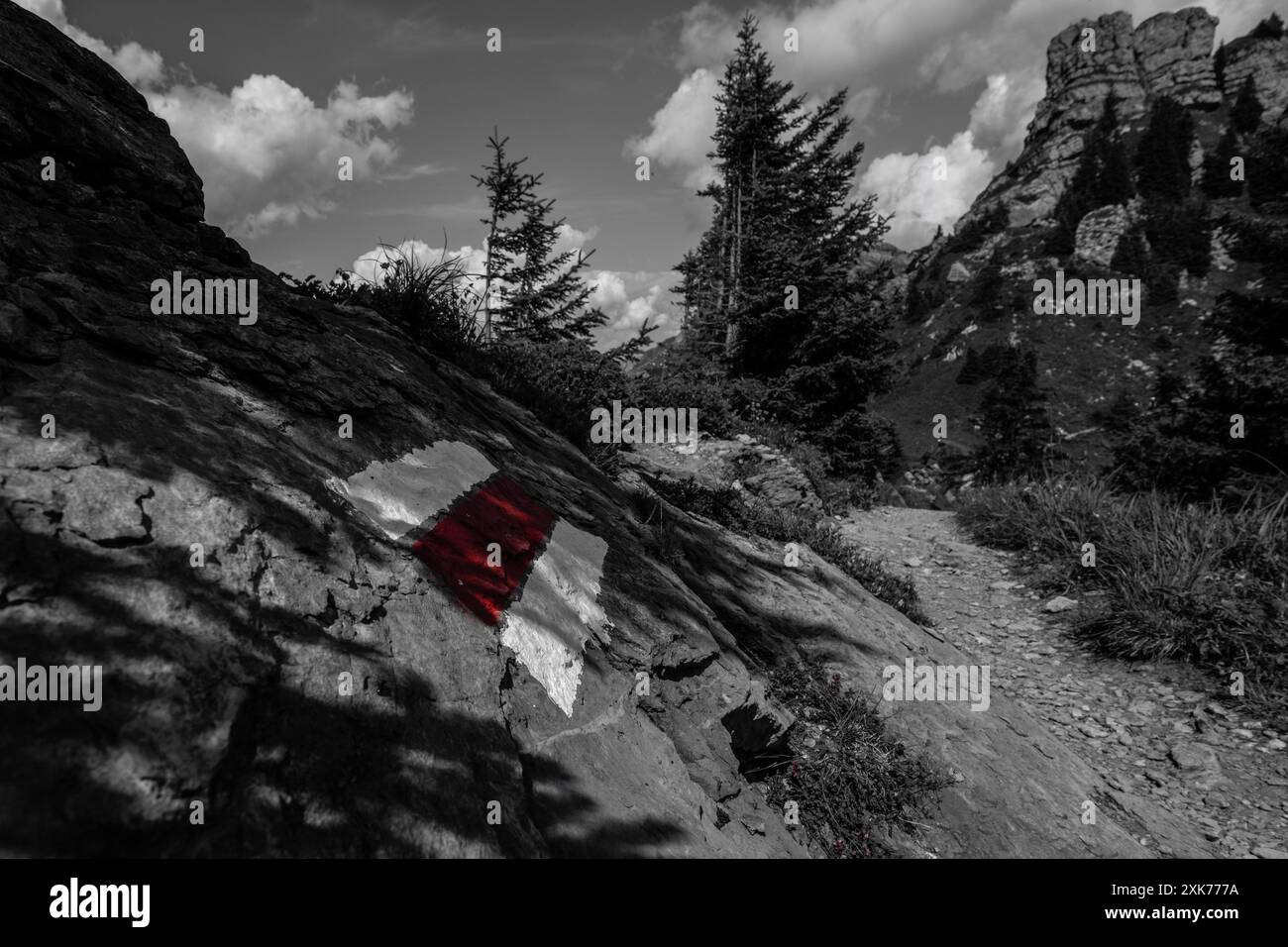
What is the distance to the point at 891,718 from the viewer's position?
475 cm

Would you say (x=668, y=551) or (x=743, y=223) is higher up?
(x=743, y=223)

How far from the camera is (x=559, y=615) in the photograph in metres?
3.48

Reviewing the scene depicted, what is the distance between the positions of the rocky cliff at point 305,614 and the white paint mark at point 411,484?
0.08 feet

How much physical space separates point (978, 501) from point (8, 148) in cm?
1452

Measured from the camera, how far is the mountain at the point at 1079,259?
46969 mm

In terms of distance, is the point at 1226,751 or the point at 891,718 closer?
the point at 891,718

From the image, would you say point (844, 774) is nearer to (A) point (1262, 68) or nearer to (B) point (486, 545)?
(B) point (486, 545)

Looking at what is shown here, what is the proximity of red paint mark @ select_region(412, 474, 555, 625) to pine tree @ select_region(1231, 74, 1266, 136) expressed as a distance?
322ft

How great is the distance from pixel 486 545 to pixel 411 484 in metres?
0.58

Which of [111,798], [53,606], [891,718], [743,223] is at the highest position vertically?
[743,223]

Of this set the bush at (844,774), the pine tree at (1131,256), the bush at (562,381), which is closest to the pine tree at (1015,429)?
the bush at (562,381)

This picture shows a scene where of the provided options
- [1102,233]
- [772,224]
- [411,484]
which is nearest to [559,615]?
[411,484]
